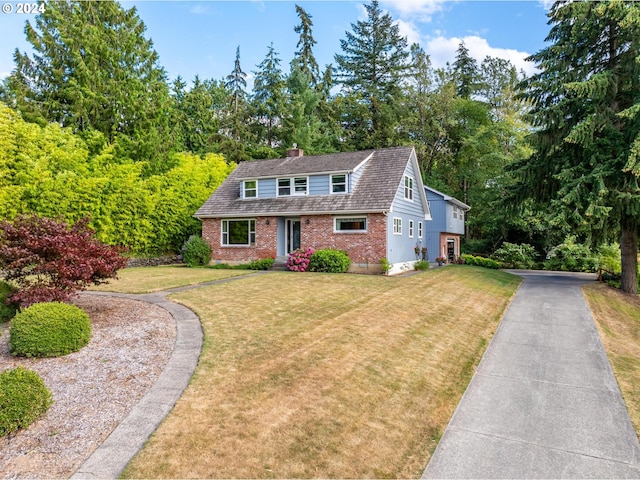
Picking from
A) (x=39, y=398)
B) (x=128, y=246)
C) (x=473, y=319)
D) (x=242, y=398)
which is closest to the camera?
(x=39, y=398)

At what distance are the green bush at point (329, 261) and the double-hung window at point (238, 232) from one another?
5317 mm

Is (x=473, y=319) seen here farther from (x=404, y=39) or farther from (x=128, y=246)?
(x=404, y=39)

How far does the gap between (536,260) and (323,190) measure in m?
19.2

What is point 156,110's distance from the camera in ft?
88.2

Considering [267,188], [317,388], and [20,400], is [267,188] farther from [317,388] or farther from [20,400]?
[20,400]

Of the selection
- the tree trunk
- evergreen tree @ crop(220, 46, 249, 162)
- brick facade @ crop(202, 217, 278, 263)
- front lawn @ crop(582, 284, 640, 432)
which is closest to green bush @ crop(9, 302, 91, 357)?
front lawn @ crop(582, 284, 640, 432)

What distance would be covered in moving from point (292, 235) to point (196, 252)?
579cm

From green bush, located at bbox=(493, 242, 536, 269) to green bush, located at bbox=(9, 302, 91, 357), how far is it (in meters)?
28.5

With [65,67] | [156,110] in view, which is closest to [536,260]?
[156,110]

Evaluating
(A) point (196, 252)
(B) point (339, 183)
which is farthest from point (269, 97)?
(B) point (339, 183)

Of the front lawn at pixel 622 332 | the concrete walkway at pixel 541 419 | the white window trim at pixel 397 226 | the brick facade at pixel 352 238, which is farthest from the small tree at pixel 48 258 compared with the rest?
the white window trim at pixel 397 226

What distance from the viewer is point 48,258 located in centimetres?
769

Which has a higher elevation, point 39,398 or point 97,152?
point 97,152

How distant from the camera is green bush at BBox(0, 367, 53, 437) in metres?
4.08
